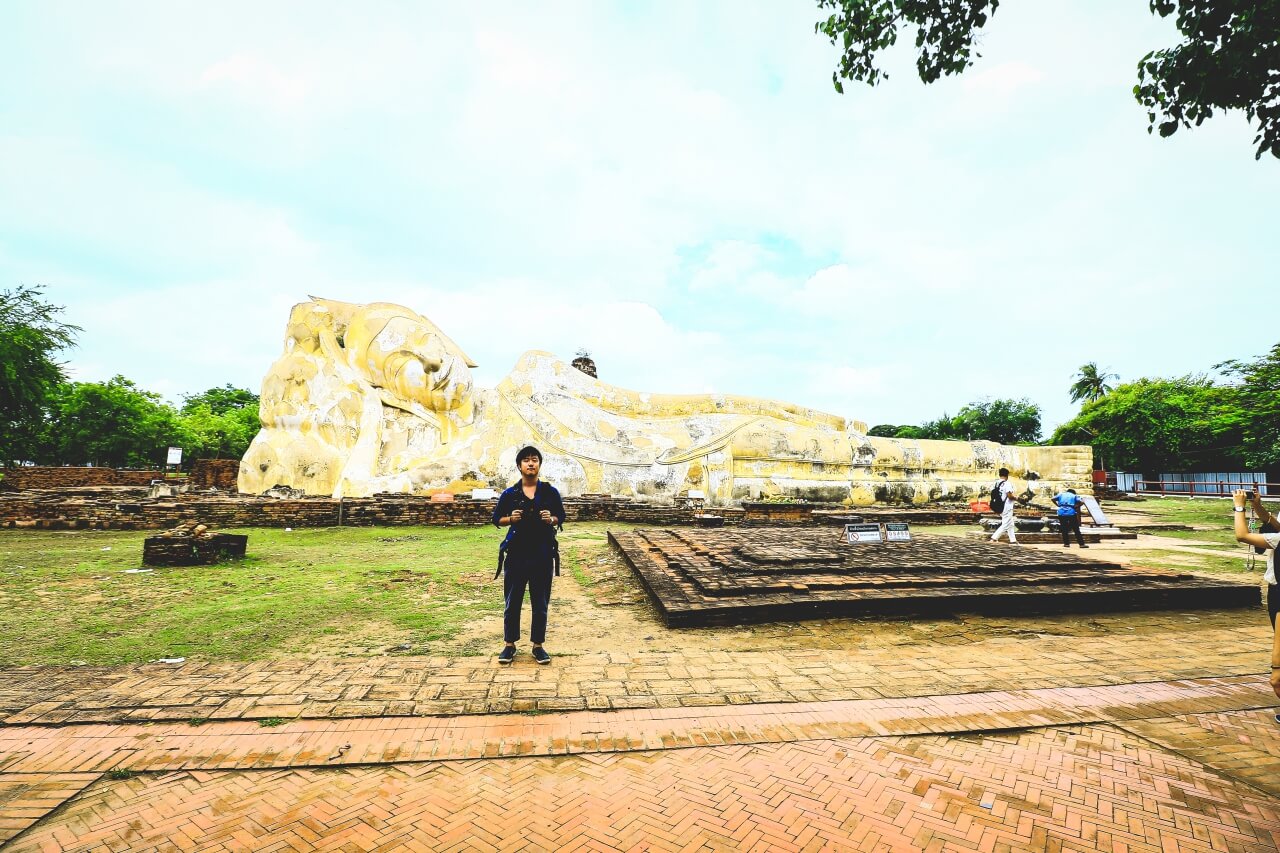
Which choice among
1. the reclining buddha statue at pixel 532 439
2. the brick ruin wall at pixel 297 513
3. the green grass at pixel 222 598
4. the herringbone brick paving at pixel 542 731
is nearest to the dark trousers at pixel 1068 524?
the brick ruin wall at pixel 297 513

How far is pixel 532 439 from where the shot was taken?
14586 millimetres

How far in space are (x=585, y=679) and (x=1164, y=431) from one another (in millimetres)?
36909

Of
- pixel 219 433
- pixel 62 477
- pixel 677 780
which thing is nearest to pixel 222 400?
pixel 219 433

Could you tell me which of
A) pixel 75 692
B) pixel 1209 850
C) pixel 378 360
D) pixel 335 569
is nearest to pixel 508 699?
pixel 75 692

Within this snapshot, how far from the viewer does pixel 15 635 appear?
4.23 meters

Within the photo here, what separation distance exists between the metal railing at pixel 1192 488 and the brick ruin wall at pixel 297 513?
67.9 feet

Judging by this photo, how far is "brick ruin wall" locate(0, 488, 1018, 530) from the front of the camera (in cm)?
1045

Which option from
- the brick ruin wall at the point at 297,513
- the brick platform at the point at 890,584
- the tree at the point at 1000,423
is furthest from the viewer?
the tree at the point at 1000,423

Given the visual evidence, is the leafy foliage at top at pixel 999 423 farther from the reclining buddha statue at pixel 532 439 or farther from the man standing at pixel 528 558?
the man standing at pixel 528 558

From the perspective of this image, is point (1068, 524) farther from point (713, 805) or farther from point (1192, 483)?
point (1192, 483)

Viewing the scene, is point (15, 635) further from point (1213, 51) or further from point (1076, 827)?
point (1213, 51)

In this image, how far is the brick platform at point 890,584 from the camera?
4.92m

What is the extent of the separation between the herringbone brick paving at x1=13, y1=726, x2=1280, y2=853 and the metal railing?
31.9 metres

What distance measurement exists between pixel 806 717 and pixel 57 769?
330cm
